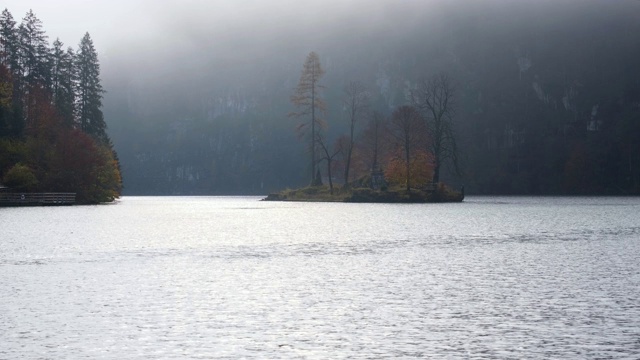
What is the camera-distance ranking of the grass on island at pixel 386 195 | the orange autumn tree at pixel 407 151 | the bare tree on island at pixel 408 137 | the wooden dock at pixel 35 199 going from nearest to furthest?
the wooden dock at pixel 35 199, the orange autumn tree at pixel 407 151, the bare tree on island at pixel 408 137, the grass on island at pixel 386 195

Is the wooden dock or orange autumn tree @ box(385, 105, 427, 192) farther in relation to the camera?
orange autumn tree @ box(385, 105, 427, 192)

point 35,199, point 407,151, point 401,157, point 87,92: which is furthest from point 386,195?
point 87,92

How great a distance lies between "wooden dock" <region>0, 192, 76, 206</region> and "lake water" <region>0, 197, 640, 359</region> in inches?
2402

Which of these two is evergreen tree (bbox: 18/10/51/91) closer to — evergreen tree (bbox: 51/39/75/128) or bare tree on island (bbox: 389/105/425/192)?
evergreen tree (bbox: 51/39/75/128)

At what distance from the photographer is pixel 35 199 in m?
98.9

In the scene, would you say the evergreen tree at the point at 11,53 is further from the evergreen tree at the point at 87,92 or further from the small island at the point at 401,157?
the small island at the point at 401,157

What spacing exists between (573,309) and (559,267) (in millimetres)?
9736

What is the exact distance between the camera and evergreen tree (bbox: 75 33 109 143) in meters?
134

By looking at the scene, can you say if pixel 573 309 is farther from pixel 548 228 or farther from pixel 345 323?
pixel 548 228

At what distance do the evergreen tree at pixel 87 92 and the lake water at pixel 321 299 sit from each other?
3860 inches

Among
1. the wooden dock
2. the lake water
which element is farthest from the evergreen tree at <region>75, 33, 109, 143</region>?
the lake water

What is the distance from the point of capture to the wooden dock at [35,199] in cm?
9672

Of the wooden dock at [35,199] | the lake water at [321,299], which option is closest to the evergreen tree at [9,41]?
the wooden dock at [35,199]

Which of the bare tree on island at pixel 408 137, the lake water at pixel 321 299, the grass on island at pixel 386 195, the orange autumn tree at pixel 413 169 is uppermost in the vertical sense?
the bare tree on island at pixel 408 137
